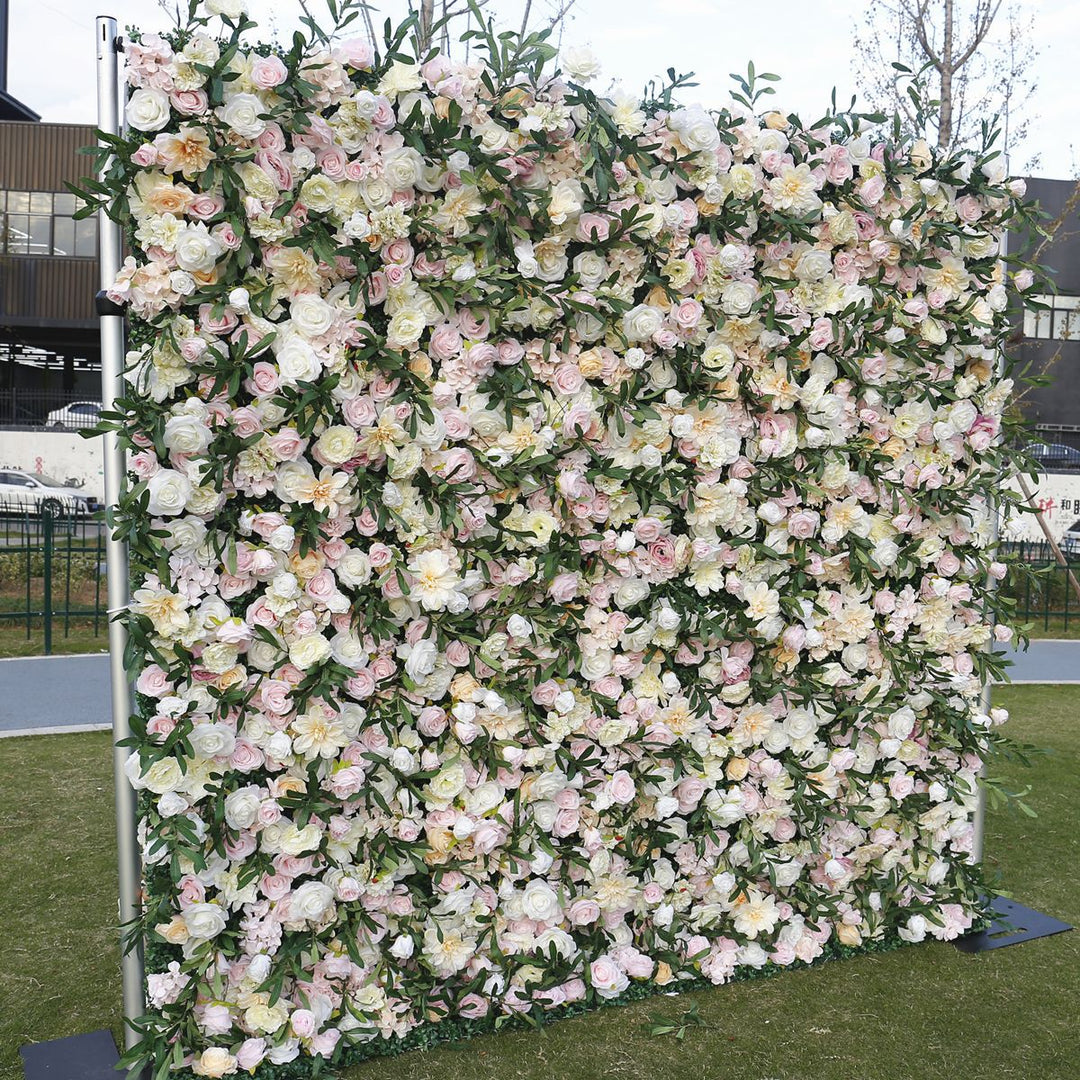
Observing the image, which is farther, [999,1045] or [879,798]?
[879,798]

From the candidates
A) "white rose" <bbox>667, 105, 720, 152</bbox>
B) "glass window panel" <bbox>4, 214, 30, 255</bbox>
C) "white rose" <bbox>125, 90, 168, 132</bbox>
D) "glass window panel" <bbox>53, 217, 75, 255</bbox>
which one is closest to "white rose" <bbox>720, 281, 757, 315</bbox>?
"white rose" <bbox>667, 105, 720, 152</bbox>

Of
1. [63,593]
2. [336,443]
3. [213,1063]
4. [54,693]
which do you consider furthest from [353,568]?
[63,593]

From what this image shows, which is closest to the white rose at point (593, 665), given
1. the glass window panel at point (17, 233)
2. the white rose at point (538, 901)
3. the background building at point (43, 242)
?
the white rose at point (538, 901)

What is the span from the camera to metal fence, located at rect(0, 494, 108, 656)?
9141mm

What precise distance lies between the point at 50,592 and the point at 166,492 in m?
7.62

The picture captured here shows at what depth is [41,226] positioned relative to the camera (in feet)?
91.2

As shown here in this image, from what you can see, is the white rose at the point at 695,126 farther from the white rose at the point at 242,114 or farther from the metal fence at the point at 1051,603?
the metal fence at the point at 1051,603

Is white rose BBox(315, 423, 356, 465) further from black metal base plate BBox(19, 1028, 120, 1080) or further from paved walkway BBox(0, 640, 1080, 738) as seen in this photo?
paved walkway BBox(0, 640, 1080, 738)

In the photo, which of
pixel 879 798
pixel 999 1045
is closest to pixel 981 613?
pixel 879 798

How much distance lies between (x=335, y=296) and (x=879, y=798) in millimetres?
2623

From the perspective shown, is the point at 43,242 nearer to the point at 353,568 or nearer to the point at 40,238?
the point at 40,238

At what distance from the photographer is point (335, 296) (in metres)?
2.72

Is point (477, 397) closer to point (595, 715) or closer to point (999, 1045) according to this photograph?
point (595, 715)

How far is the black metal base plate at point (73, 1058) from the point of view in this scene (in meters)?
2.89
